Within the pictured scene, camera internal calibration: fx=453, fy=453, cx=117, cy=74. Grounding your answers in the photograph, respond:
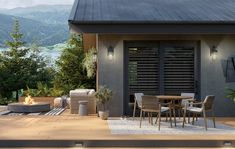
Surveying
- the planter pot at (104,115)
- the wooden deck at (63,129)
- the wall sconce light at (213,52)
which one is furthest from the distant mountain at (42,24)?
the planter pot at (104,115)

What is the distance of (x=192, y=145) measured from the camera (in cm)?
880

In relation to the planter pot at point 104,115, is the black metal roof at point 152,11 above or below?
above

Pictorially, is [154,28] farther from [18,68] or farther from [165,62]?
[18,68]

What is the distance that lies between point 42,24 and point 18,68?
4985cm

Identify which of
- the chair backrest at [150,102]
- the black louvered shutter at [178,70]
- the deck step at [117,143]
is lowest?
the deck step at [117,143]

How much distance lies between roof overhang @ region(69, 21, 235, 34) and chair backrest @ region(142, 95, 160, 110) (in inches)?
94.8

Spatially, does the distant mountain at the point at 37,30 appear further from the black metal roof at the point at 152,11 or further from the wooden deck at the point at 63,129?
the wooden deck at the point at 63,129

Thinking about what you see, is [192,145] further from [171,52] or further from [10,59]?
[10,59]

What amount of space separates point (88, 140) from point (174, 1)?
930 centimetres

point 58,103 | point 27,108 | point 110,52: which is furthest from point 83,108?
point 58,103

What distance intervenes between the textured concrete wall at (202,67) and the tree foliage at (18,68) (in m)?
14.7

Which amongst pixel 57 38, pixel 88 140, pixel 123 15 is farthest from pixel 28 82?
pixel 57 38

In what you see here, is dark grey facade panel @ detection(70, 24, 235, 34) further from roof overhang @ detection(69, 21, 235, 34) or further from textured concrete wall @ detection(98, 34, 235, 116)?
textured concrete wall @ detection(98, 34, 235, 116)

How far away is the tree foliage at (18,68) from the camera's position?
27.8 m
